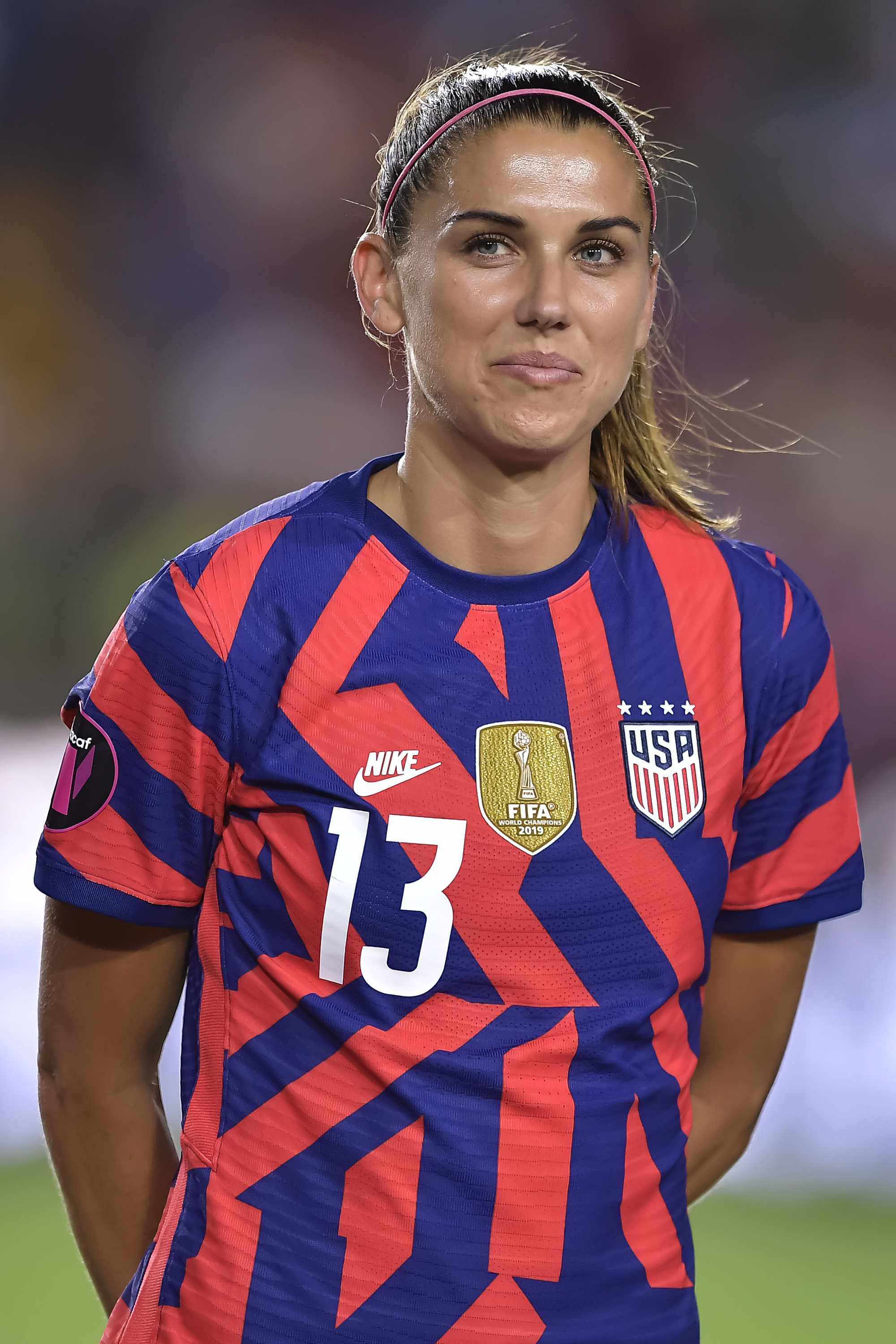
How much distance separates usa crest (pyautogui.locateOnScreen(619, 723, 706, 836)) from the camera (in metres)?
1.12

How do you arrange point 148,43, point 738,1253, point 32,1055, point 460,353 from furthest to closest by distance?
1. point 148,43
2. point 32,1055
3. point 738,1253
4. point 460,353

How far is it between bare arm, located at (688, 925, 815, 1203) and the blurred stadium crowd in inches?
79.4

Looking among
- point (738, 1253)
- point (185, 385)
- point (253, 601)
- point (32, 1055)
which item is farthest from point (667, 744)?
point (185, 385)

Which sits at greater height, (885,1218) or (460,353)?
(460,353)

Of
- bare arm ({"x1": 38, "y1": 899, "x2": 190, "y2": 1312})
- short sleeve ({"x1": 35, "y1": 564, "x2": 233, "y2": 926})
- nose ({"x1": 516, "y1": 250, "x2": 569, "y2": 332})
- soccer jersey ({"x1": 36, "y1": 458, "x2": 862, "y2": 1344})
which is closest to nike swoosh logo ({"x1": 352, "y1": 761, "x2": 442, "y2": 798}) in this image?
soccer jersey ({"x1": 36, "y1": 458, "x2": 862, "y2": 1344})

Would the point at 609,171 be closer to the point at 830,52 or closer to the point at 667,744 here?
the point at 667,744

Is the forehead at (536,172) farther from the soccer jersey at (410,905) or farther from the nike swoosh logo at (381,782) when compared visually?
the nike swoosh logo at (381,782)

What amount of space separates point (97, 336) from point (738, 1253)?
8.06ft

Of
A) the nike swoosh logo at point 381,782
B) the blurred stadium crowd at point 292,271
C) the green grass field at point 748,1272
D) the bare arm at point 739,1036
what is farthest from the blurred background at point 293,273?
the nike swoosh logo at point 381,782

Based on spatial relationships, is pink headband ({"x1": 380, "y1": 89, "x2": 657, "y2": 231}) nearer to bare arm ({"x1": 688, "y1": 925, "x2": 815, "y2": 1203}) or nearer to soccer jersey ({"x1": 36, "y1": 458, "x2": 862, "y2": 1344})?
soccer jersey ({"x1": 36, "y1": 458, "x2": 862, "y2": 1344})

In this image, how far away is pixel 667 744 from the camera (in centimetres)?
114

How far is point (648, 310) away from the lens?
3.94 ft

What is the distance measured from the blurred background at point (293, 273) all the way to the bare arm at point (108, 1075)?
210 cm

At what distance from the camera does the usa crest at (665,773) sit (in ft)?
3.67
